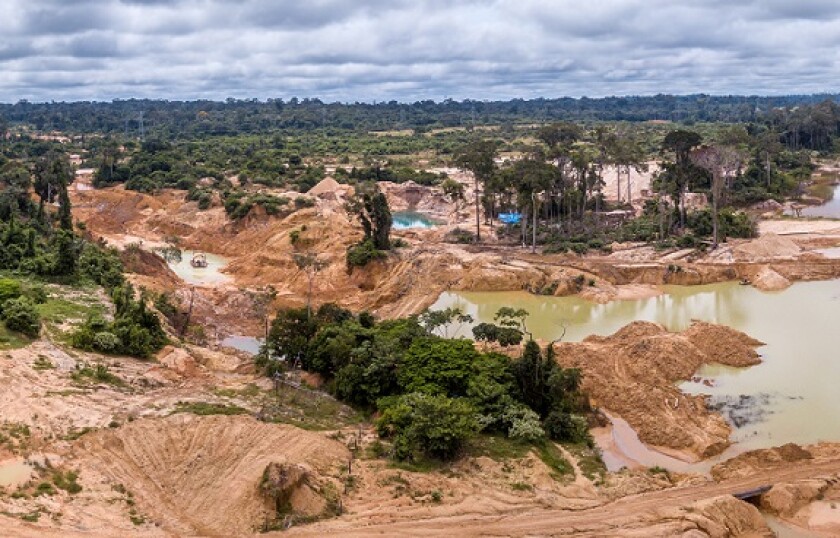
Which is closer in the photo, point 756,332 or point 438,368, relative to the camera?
point 438,368

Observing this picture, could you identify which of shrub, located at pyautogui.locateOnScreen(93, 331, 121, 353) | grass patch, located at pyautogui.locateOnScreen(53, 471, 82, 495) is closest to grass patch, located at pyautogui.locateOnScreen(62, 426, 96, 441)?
grass patch, located at pyautogui.locateOnScreen(53, 471, 82, 495)

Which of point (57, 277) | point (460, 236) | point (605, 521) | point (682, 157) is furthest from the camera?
point (460, 236)

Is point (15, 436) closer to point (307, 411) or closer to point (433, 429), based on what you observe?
point (307, 411)

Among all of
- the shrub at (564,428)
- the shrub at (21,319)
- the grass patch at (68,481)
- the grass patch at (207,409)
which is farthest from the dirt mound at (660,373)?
the shrub at (21,319)

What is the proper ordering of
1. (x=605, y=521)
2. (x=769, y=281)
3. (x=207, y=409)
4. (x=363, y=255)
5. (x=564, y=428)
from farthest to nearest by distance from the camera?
(x=363, y=255) < (x=769, y=281) < (x=564, y=428) < (x=207, y=409) < (x=605, y=521)

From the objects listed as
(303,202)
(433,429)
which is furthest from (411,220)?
(433,429)
